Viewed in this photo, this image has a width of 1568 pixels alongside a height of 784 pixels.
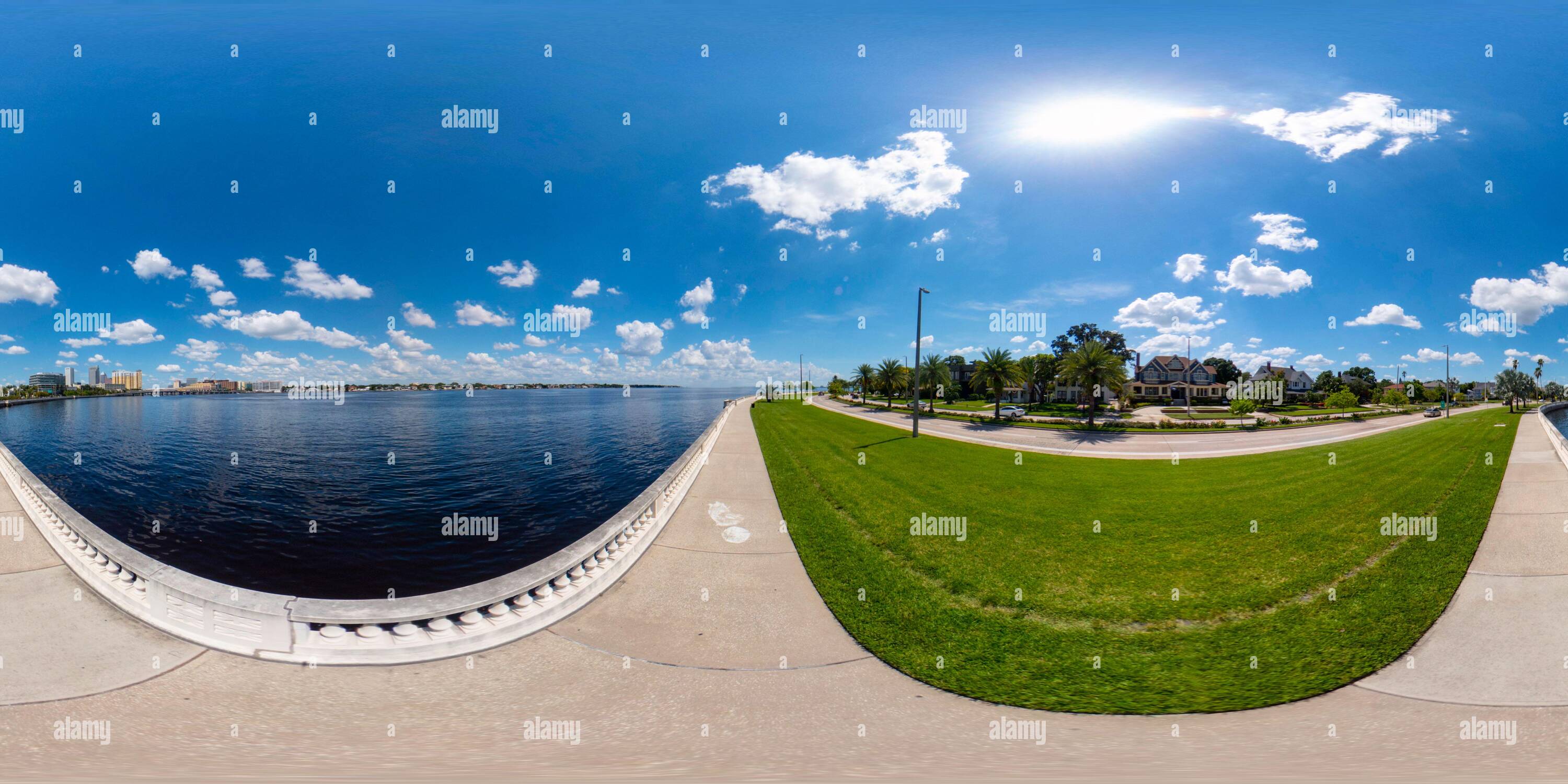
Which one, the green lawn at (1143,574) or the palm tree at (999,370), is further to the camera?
the palm tree at (999,370)

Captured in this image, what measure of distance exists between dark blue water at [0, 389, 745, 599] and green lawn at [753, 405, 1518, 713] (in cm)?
937

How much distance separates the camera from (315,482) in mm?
22656

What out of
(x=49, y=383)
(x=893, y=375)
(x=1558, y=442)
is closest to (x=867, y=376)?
(x=893, y=375)

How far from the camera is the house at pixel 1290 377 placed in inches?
3447

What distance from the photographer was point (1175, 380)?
79.4 metres

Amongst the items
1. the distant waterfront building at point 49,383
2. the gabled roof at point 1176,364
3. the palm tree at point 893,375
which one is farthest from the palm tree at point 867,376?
the distant waterfront building at point 49,383

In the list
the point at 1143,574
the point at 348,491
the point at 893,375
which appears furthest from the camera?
the point at 893,375

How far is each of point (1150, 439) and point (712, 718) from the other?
28969 mm

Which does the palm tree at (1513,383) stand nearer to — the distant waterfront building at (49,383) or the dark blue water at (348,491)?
the dark blue water at (348,491)

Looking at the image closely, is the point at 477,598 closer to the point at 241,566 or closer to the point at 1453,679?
the point at 1453,679

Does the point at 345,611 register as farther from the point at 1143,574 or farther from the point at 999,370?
the point at 999,370

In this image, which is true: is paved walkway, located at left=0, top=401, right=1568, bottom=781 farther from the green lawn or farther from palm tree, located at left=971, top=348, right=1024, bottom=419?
palm tree, located at left=971, top=348, right=1024, bottom=419

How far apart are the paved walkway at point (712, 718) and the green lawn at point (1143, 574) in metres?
0.27

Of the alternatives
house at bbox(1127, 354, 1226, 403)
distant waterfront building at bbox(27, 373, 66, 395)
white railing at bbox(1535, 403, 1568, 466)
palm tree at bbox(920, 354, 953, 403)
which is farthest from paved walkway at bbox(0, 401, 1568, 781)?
distant waterfront building at bbox(27, 373, 66, 395)
